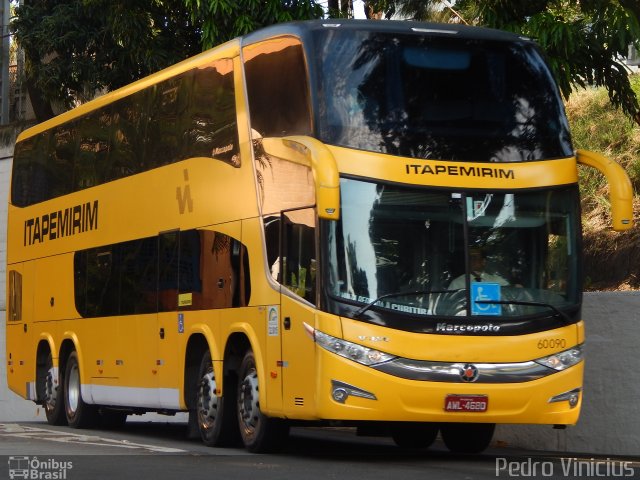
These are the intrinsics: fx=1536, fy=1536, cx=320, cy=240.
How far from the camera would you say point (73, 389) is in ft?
69.9

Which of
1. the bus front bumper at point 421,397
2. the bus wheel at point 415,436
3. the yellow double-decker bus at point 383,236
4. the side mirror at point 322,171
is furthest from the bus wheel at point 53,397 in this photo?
the bus front bumper at point 421,397

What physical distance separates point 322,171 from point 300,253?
112 centimetres

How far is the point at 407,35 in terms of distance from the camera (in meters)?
14.4

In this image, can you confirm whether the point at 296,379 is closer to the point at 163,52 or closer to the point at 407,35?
the point at 407,35

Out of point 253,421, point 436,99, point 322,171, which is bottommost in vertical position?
point 253,421

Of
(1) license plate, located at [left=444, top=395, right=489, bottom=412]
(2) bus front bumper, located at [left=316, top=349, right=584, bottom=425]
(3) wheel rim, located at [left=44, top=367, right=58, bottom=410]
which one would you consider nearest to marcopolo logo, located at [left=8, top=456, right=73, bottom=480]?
(2) bus front bumper, located at [left=316, top=349, right=584, bottom=425]

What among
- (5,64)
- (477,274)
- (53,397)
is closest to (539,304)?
(477,274)

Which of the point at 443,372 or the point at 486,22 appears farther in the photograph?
the point at 486,22

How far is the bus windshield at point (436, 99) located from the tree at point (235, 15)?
296 inches

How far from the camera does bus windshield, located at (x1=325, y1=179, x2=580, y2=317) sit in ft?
44.2

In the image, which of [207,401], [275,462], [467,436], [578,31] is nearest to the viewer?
[275,462]

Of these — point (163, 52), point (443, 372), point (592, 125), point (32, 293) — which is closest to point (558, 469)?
point (443, 372)

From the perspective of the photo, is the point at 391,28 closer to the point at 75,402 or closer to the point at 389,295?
the point at 389,295

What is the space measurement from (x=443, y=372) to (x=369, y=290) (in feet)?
3.18
